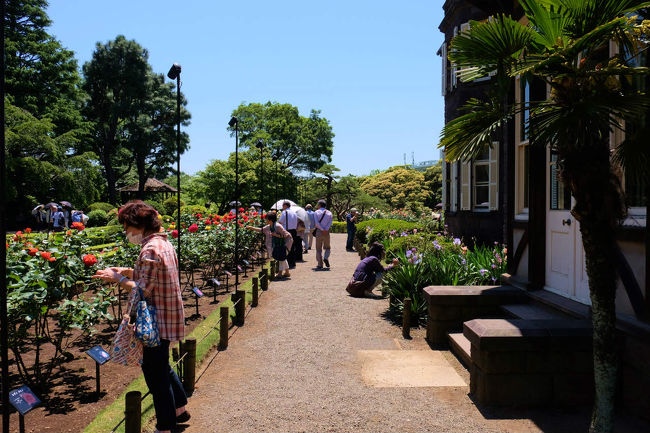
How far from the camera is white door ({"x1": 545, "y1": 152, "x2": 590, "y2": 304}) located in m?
5.38

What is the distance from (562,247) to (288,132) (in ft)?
147

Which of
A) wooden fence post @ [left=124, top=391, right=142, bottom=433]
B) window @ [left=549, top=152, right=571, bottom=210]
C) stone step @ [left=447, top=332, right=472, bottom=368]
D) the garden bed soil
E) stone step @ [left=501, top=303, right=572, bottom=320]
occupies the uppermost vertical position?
window @ [left=549, top=152, right=571, bottom=210]

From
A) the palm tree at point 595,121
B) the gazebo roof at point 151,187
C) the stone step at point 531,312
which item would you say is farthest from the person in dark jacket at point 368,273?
the gazebo roof at point 151,187

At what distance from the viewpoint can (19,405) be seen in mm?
2742

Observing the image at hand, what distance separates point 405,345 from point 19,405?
462 cm

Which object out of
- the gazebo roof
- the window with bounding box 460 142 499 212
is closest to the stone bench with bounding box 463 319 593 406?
the window with bounding box 460 142 499 212

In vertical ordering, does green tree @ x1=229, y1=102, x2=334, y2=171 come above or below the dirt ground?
above

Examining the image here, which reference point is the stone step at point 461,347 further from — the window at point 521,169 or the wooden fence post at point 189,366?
the wooden fence post at point 189,366

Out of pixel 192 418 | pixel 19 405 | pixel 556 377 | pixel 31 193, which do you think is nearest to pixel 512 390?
pixel 556 377

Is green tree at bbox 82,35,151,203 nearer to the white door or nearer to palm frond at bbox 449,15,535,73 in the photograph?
the white door

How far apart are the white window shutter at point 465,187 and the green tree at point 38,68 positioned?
2883cm

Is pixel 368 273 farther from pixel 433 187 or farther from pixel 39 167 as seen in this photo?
pixel 433 187

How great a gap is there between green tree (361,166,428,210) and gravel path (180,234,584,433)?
3654 centimetres

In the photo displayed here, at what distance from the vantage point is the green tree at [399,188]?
44.1 m
